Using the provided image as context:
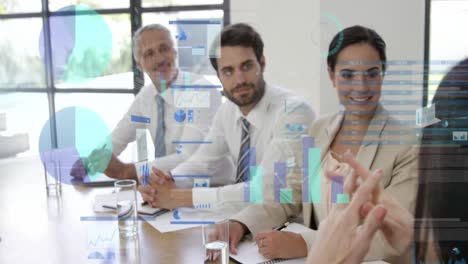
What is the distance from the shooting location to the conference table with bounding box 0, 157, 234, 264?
108cm

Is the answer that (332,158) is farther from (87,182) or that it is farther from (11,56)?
(11,56)

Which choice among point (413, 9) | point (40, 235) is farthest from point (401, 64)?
point (40, 235)

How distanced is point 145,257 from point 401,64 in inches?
28.1

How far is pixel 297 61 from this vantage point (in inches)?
41.2

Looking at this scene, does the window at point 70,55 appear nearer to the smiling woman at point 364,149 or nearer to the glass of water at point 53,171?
the glass of water at point 53,171

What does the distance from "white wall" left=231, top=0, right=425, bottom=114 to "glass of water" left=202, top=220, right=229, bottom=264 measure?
14.0 inches
